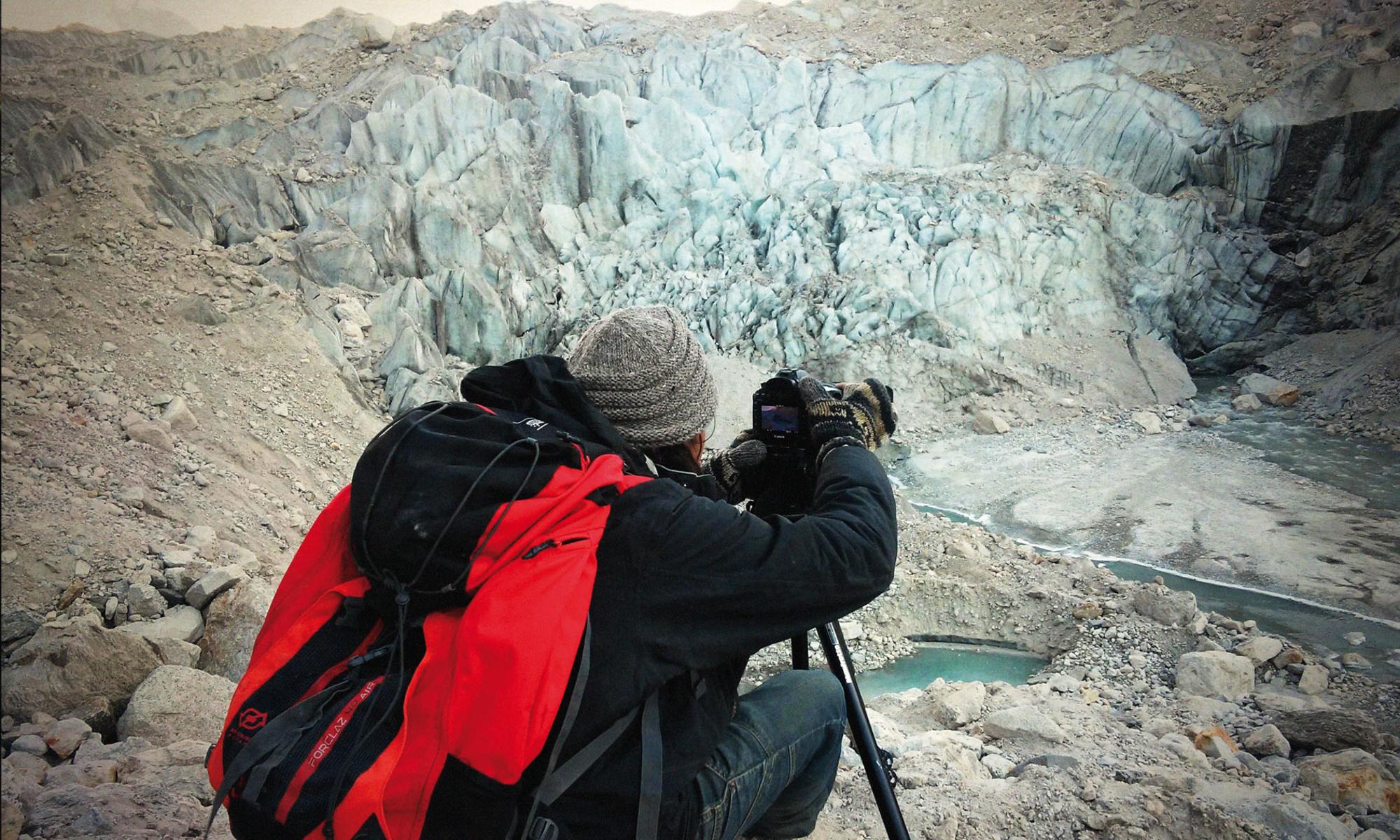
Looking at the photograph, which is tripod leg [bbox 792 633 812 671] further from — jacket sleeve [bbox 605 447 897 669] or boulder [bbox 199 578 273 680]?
boulder [bbox 199 578 273 680]

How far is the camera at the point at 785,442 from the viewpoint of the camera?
140 centimetres

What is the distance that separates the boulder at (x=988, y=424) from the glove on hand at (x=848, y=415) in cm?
574

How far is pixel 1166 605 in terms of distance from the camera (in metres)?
3.26

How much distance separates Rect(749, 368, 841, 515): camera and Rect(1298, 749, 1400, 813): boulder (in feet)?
5.74

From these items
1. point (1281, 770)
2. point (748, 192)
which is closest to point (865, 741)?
point (1281, 770)

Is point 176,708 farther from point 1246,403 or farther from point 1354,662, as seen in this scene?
point 1246,403

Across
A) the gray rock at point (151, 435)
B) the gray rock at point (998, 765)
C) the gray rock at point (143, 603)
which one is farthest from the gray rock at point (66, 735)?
the gray rock at point (998, 765)

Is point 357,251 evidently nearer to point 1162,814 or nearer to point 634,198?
point 634,198

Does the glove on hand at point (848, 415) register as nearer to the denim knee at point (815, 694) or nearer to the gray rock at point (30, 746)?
the denim knee at point (815, 694)

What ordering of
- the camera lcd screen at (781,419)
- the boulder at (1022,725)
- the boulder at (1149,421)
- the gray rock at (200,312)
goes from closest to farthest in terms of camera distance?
the camera lcd screen at (781,419)
the boulder at (1022,725)
the gray rock at (200,312)
the boulder at (1149,421)

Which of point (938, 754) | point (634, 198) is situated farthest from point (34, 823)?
point (634, 198)

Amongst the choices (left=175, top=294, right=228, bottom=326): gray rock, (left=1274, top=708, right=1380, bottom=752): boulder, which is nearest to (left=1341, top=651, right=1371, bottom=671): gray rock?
(left=1274, top=708, right=1380, bottom=752): boulder

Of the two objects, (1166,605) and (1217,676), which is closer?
(1217,676)

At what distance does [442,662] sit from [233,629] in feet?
7.82
